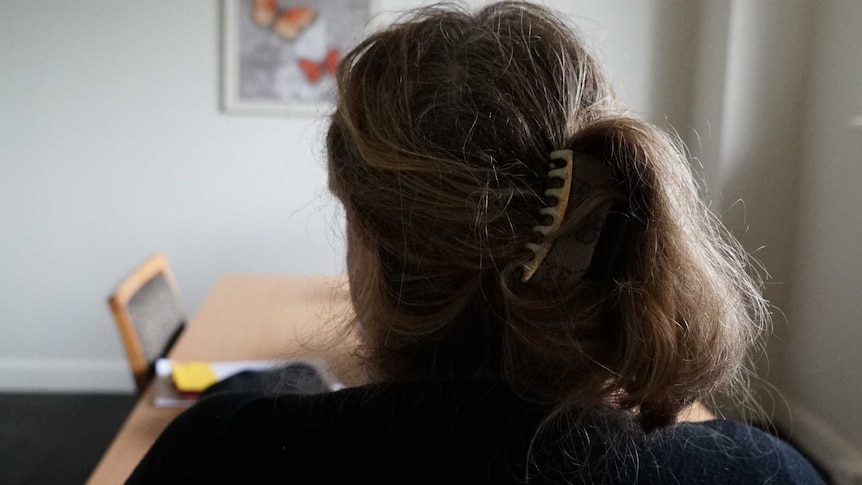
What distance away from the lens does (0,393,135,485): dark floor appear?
6.58 feet

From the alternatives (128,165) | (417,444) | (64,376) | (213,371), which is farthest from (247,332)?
(64,376)

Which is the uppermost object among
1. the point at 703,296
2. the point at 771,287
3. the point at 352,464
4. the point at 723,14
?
the point at 723,14

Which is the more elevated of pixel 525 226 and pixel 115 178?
pixel 525 226

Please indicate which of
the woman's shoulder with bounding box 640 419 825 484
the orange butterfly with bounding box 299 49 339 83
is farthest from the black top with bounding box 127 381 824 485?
the orange butterfly with bounding box 299 49 339 83

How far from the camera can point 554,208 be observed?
0.55 m

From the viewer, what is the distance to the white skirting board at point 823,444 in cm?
181

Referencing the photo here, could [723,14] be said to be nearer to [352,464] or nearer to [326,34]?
[326,34]

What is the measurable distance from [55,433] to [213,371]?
1.45 metres

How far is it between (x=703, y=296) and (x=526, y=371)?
160mm

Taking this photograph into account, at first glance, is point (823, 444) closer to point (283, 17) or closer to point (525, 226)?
point (525, 226)

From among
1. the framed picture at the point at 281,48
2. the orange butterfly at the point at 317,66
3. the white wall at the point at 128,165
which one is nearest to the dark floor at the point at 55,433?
the white wall at the point at 128,165

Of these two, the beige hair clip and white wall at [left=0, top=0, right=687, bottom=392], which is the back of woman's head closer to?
the beige hair clip

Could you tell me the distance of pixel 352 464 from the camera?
1.86 feet

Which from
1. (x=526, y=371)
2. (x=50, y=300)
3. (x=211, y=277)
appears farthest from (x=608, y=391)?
(x=50, y=300)
